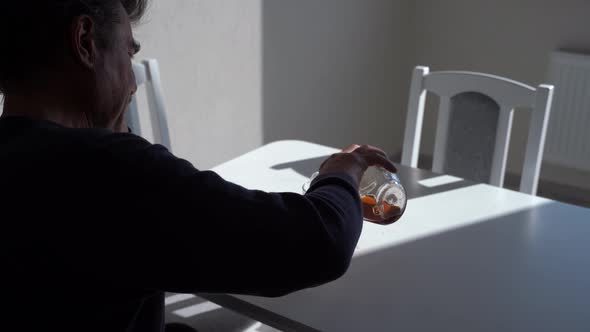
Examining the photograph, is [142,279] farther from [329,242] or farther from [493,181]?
[493,181]

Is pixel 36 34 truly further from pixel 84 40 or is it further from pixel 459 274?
pixel 459 274

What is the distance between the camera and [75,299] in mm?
686

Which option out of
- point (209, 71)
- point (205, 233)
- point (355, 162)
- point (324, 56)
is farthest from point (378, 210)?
point (324, 56)

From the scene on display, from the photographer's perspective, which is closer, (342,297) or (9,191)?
(9,191)

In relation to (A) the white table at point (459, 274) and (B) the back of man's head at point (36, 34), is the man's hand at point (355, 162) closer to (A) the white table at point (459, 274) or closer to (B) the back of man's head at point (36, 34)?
(A) the white table at point (459, 274)

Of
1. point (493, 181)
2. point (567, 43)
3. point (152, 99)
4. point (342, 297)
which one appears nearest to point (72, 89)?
point (342, 297)

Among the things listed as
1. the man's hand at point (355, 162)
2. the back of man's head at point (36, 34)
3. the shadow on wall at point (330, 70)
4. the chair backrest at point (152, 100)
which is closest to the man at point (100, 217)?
the back of man's head at point (36, 34)

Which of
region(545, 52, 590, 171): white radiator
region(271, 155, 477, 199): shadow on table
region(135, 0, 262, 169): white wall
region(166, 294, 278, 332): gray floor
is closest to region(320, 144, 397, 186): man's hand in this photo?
region(271, 155, 477, 199): shadow on table

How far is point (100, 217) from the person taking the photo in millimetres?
650

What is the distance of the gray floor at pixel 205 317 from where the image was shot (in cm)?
143

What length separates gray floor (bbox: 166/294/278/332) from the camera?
1429 mm

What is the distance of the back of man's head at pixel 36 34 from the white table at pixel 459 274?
20.1 inches

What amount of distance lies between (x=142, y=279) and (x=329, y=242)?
210 millimetres

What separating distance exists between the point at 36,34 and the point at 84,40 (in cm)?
5
